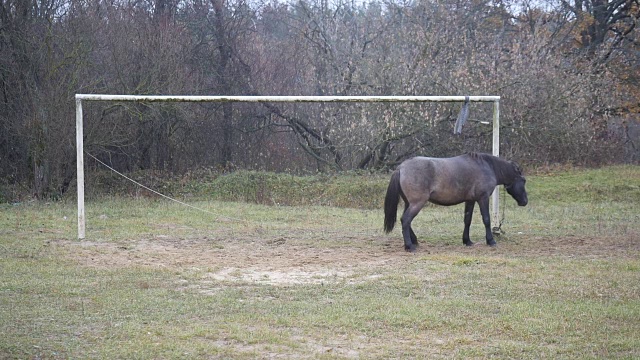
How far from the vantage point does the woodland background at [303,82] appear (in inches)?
747

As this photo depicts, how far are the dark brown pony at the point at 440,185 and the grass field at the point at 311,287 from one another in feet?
1.68

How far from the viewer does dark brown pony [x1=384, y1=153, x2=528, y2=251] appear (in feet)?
37.4

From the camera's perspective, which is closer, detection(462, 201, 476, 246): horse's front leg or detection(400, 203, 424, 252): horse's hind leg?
detection(400, 203, 424, 252): horse's hind leg

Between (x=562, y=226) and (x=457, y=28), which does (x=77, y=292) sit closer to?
(x=562, y=226)

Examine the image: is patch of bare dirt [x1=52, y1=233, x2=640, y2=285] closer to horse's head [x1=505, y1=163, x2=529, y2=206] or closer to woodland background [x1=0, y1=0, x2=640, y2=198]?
horse's head [x1=505, y1=163, x2=529, y2=206]

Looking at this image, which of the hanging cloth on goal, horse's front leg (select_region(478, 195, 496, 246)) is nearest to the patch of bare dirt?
horse's front leg (select_region(478, 195, 496, 246))

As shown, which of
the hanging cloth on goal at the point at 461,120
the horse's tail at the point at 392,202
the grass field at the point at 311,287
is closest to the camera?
the grass field at the point at 311,287

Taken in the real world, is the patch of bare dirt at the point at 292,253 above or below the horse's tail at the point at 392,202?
below

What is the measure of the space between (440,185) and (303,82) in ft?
45.0

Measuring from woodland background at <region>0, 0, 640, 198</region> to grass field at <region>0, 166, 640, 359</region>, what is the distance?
4.42 m

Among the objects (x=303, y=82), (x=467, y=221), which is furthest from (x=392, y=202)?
(x=303, y=82)

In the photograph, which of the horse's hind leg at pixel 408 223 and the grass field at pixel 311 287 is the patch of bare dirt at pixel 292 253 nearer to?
the grass field at pixel 311 287

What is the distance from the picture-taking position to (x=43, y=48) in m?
18.7

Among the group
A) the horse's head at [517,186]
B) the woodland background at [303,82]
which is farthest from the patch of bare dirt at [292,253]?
the woodland background at [303,82]
